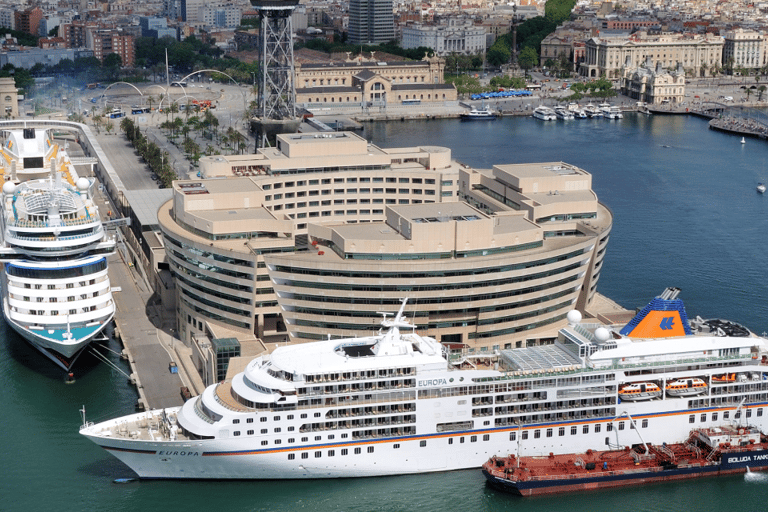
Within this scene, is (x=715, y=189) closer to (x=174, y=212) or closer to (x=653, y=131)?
(x=653, y=131)

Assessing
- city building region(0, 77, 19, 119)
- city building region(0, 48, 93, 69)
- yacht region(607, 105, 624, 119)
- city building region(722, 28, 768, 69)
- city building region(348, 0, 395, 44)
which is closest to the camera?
city building region(0, 77, 19, 119)

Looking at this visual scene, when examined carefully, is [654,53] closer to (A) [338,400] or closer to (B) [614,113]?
(B) [614,113]

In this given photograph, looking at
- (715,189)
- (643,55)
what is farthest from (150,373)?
(643,55)

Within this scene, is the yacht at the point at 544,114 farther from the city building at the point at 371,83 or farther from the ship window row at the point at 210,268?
the ship window row at the point at 210,268

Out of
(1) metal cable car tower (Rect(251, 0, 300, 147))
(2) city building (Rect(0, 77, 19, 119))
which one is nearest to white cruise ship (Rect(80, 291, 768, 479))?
(1) metal cable car tower (Rect(251, 0, 300, 147))

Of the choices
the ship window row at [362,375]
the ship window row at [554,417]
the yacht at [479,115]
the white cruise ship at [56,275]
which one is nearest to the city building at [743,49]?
the yacht at [479,115]

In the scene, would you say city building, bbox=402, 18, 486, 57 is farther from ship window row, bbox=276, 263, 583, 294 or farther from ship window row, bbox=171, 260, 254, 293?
ship window row, bbox=276, 263, 583, 294
